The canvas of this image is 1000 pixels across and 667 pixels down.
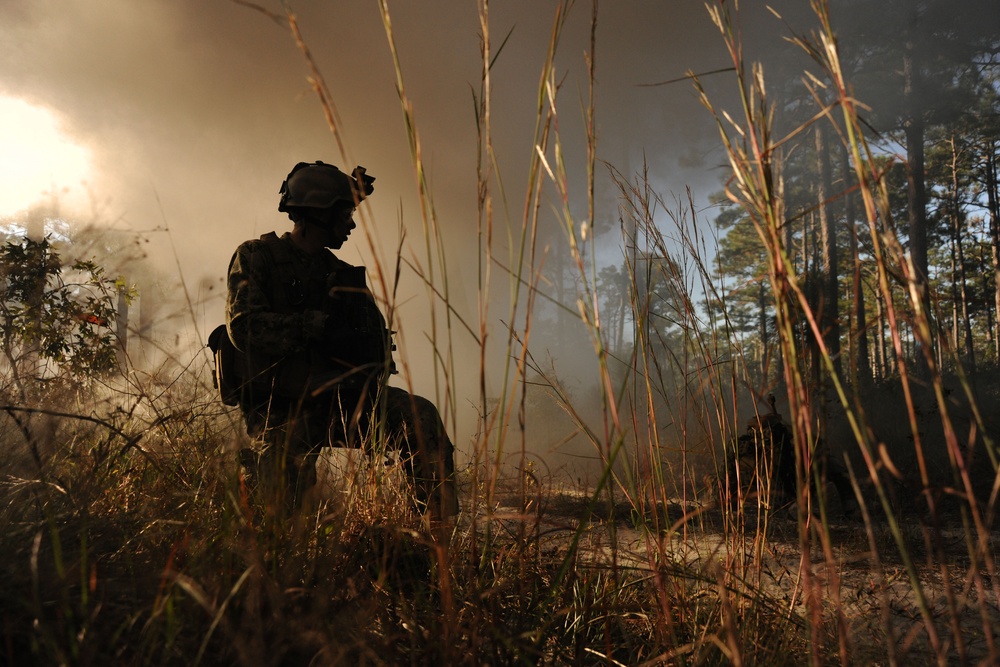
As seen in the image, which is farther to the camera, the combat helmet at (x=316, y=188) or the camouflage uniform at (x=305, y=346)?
the combat helmet at (x=316, y=188)

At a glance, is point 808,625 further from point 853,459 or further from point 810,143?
point 810,143

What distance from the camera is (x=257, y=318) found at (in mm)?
2756

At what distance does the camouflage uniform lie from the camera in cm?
275

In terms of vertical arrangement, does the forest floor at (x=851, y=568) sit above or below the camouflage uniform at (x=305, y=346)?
below

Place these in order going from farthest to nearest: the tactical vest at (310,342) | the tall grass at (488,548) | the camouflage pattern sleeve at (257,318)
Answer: the tactical vest at (310,342) → the camouflage pattern sleeve at (257,318) → the tall grass at (488,548)

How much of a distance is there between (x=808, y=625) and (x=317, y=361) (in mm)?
2375

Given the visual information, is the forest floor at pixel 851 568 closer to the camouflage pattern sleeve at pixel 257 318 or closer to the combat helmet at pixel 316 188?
the camouflage pattern sleeve at pixel 257 318

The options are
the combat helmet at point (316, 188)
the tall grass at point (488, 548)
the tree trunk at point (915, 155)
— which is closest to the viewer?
the tall grass at point (488, 548)

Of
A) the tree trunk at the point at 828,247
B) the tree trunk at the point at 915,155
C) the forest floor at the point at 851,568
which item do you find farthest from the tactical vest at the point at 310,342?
the tree trunk at the point at 915,155

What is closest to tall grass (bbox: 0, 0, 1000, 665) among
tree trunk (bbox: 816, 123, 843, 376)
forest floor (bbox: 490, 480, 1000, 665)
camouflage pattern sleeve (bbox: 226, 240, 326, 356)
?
forest floor (bbox: 490, 480, 1000, 665)

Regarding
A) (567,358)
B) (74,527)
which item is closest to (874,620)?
(74,527)

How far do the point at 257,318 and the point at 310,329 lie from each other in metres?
0.24

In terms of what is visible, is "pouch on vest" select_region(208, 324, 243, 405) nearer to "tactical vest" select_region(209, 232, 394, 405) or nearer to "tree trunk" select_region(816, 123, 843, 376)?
"tactical vest" select_region(209, 232, 394, 405)

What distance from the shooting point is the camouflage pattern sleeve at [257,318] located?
8.98ft
